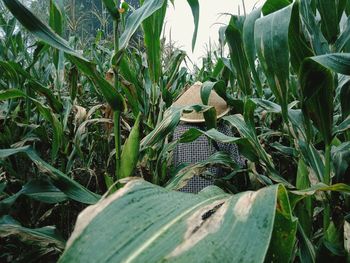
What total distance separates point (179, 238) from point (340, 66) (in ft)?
0.97

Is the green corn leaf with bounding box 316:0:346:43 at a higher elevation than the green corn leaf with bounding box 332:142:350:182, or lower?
higher

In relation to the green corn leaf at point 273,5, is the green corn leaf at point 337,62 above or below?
below

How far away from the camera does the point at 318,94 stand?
1.78ft

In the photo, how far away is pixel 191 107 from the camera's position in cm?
78

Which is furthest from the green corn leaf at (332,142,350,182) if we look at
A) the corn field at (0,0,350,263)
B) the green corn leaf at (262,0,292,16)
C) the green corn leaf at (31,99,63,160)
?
the green corn leaf at (31,99,63,160)

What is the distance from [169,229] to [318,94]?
0.35m

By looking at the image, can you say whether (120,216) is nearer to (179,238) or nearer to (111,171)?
(179,238)

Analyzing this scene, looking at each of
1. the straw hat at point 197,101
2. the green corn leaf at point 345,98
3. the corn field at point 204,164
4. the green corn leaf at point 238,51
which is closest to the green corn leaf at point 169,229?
the corn field at point 204,164

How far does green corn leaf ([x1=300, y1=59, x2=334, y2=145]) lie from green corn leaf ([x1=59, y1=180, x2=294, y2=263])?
21 cm

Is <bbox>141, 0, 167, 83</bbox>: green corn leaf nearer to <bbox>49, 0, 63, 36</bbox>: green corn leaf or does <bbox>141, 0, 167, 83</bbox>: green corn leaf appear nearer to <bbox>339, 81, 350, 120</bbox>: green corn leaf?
<bbox>49, 0, 63, 36</bbox>: green corn leaf

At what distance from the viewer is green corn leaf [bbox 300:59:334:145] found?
495mm

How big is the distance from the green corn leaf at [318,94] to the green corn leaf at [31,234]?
447 millimetres

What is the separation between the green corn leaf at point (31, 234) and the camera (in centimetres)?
59

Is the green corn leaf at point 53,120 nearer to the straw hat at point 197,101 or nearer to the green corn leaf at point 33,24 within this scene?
the green corn leaf at point 33,24
